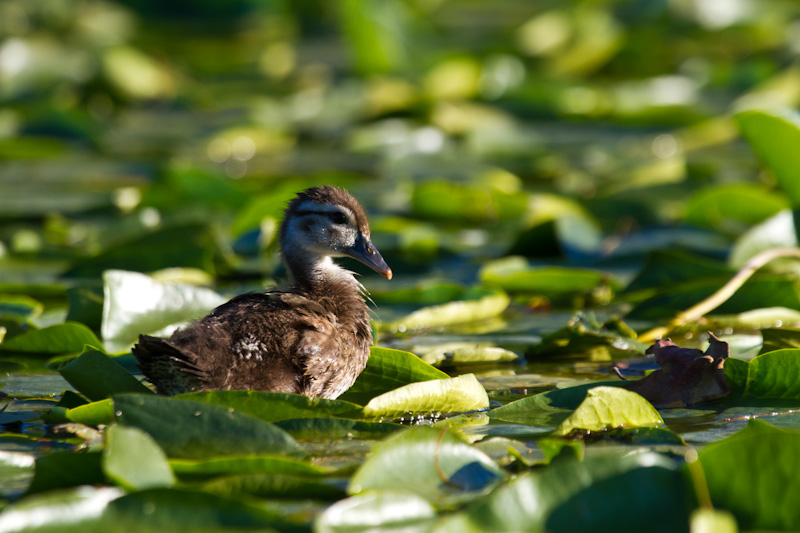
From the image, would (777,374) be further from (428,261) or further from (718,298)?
(428,261)

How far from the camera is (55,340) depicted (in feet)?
15.0

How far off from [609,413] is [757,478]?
0.73 metres

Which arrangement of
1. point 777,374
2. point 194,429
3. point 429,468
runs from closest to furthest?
1. point 429,468
2. point 194,429
3. point 777,374

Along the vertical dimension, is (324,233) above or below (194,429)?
above

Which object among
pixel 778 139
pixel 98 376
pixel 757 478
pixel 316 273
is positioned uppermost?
pixel 778 139

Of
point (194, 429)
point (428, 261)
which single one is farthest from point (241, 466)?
point (428, 261)

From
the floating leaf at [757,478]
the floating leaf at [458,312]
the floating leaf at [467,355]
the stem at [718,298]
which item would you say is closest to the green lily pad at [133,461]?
the floating leaf at [757,478]

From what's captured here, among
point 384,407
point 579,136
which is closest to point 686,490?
point 384,407

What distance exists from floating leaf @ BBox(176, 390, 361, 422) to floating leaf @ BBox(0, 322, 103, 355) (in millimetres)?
1156

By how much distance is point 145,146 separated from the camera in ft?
33.0

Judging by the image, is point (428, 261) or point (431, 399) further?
point (428, 261)

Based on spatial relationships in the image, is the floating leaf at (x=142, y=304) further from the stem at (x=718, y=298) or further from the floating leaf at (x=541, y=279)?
the stem at (x=718, y=298)

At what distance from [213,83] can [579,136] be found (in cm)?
509

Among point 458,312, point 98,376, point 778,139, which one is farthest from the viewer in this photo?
point 778,139
